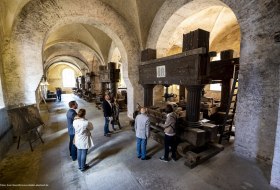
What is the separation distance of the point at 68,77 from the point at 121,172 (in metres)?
34.1

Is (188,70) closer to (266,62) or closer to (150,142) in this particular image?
(266,62)

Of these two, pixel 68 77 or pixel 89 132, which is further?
pixel 68 77

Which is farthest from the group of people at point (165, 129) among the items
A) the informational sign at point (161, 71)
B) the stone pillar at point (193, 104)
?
the informational sign at point (161, 71)

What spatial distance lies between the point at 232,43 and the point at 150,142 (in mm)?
11466

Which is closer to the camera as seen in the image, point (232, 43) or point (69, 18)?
point (69, 18)

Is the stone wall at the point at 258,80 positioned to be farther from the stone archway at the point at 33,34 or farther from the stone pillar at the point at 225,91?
the stone archway at the point at 33,34

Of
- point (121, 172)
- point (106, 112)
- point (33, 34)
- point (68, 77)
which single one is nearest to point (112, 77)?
point (106, 112)

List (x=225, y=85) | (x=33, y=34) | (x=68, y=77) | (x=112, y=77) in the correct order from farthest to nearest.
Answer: (x=68, y=77) < (x=112, y=77) < (x=225, y=85) < (x=33, y=34)

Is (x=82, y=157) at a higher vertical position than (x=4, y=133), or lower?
lower

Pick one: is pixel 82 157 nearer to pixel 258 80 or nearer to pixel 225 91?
pixel 258 80

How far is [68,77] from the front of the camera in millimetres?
32500

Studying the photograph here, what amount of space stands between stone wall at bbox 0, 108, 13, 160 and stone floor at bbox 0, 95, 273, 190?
0.68ft

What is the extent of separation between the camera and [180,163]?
365cm

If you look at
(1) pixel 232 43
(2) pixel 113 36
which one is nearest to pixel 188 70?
(2) pixel 113 36
